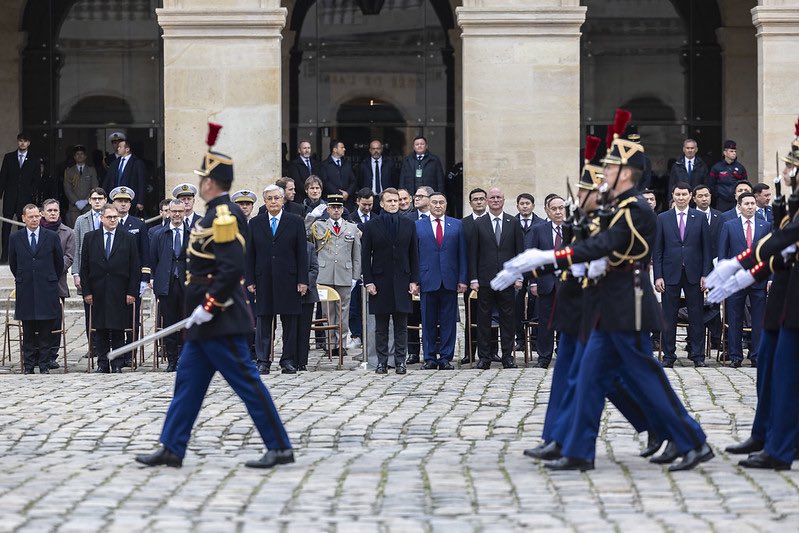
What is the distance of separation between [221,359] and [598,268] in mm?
2164

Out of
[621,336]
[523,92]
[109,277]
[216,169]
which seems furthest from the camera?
[523,92]

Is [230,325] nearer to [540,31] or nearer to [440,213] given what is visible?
[440,213]

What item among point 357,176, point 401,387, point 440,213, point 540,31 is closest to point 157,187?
point 357,176

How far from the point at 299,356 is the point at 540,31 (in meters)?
6.47

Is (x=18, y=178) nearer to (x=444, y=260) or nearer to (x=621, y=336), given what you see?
(x=444, y=260)

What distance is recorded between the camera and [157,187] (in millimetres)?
24953

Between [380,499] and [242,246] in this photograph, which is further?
[242,246]

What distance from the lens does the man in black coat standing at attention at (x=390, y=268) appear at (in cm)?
1591

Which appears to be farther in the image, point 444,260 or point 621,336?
point 444,260

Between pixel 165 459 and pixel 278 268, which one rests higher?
pixel 278 268

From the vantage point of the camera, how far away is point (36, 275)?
1645 cm

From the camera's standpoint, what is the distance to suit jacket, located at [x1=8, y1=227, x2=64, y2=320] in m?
16.4

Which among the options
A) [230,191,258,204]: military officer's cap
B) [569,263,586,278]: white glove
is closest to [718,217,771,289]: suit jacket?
[230,191,258,204]: military officer's cap

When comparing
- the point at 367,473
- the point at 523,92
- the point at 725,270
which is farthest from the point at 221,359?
the point at 523,92
